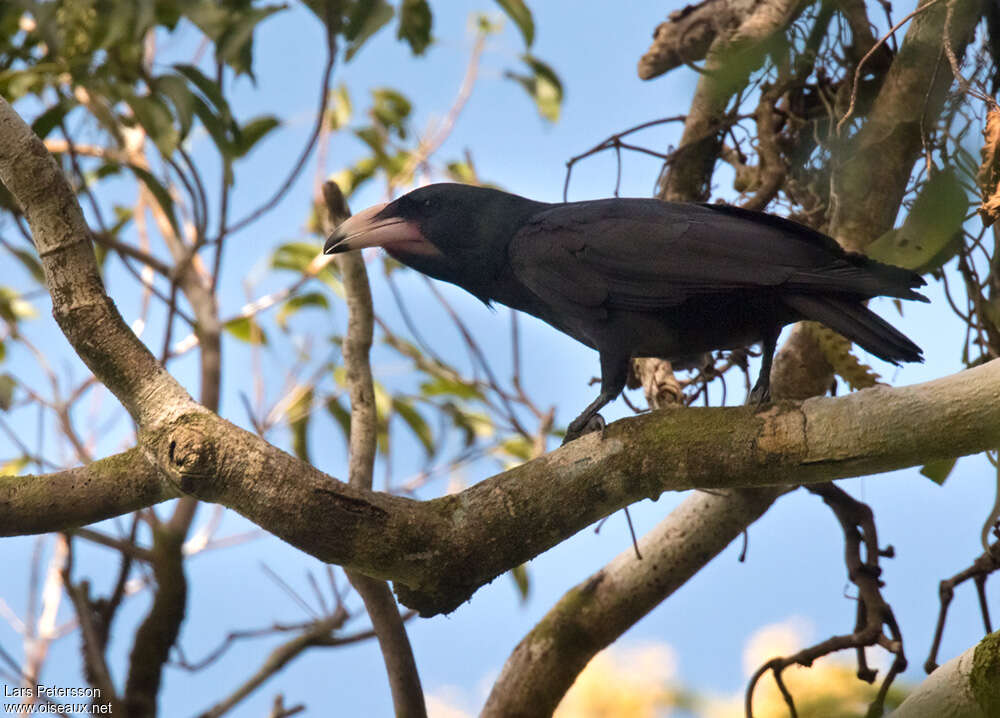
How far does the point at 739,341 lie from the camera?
3346 mm

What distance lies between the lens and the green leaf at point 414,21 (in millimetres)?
5316

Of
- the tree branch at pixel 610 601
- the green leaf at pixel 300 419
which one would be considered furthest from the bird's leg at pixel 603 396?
the green leaf at pixel 300 419

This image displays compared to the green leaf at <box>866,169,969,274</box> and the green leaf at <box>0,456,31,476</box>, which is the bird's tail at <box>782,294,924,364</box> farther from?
the green leaf at <box>0,456,31,476</box>

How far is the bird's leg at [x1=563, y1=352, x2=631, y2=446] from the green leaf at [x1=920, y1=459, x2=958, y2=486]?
3.23ft

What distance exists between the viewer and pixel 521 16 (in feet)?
17.6

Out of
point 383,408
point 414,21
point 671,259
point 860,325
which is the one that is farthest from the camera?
point 383,408

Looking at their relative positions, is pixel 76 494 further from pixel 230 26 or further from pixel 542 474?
pixel 230 26

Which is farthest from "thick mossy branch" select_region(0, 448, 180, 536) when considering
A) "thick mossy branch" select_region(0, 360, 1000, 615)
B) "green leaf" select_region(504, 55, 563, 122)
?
"green leaf" select_region(504, 55, 563, 122)

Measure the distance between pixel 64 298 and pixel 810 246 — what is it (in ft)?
6.71

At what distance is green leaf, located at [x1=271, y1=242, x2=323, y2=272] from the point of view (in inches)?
247

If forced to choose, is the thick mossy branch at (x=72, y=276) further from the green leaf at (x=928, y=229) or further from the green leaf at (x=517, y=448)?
the green leaf at (x=517, y=448)

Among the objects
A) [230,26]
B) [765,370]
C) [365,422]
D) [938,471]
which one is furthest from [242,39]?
[938,471]

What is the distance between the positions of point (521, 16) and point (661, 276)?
2.64 metres

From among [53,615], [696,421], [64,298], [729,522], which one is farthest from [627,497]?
[53,615]
